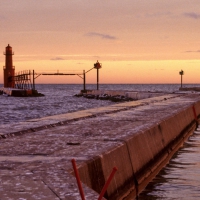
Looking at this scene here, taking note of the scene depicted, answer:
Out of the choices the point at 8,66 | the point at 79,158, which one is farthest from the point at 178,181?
the point at 8,66

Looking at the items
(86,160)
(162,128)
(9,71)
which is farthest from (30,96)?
(86,160)

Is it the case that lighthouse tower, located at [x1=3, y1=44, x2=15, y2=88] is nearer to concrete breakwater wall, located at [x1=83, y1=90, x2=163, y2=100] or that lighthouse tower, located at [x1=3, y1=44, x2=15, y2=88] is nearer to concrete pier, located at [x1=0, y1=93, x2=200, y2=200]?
concrete breakwater wall, located at [x1=83, y1=90, x2=163, y2=100]

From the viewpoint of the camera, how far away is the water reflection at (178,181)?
25.1 ft

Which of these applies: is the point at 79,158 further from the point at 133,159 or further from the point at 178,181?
the point at 178,181

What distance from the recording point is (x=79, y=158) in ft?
22.4

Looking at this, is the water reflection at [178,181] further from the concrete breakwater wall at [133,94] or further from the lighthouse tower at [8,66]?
the lighthouse tower at [8,66]

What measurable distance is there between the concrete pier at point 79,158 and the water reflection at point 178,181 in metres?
0.19

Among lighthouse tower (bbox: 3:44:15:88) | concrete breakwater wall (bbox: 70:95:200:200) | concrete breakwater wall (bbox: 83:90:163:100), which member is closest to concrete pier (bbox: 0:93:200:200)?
concrete breakwater wall (bbox: 70:95:200:200)

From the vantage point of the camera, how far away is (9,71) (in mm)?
88438

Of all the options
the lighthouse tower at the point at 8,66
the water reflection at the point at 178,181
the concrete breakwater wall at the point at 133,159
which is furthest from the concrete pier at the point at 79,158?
the lighthouse tower at the point at 8,66

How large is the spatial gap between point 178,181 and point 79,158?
243cm

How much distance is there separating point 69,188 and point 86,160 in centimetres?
155

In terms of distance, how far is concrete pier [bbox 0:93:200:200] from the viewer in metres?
5.23

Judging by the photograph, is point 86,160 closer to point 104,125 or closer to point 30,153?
point 30,153
